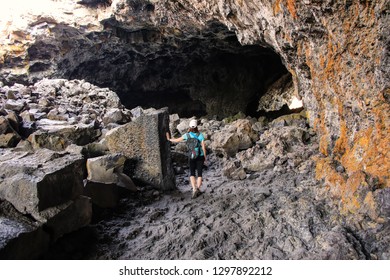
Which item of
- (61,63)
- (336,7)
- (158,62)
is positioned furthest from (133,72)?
(336,7)

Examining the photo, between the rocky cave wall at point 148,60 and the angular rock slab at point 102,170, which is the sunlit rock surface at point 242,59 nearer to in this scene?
the rocky cave wall at point 148,60

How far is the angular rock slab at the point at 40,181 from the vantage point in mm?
3088

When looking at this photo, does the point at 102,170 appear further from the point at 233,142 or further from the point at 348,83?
the point at 348,83

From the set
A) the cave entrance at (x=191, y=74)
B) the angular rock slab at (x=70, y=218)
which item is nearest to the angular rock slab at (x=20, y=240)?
the angular rock slab at (x=70, y=218)

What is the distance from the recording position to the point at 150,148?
17.0 feet

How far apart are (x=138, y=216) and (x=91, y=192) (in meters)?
0.76

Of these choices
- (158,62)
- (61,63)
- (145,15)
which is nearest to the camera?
(145,15)

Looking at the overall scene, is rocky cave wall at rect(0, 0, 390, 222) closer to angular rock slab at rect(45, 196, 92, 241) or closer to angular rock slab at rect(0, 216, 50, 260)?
angular rock slab at rect(45, 196, 92, 241)

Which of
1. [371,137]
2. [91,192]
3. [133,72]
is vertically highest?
[133,72]

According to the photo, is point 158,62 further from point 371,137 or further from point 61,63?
point 371,137

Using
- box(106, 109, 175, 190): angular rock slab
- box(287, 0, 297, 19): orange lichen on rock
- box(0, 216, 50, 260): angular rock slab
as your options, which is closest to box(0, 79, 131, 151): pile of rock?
box(106, 109, 175, 190): angular rock slab

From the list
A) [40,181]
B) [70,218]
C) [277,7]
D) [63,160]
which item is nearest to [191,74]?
[277,7]

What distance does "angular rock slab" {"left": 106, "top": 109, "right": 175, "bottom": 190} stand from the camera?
5090 millimetres

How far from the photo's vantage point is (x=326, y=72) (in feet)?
13.7
